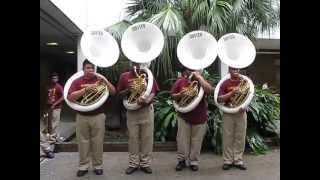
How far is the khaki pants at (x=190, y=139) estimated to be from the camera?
6.65 m

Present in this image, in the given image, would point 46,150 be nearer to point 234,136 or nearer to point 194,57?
point 194,57

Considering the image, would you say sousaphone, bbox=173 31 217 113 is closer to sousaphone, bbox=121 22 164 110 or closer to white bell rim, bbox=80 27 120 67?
sousaphone, bbox=121 22 164 110

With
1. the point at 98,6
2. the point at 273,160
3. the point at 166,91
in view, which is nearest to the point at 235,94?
the point at 273,160

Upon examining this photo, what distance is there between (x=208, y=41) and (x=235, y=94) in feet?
2.90

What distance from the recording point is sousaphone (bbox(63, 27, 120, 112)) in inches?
240

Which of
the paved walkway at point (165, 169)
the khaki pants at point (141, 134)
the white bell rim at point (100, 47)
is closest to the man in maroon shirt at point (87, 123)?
the white bell rim at point (100, 47)

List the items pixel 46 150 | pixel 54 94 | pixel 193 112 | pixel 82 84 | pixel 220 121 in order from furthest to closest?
1. pixel 54 94
2. pixel 220 121
3. pixel 46 150
4. pixel 193 112
5. pixel 82 84

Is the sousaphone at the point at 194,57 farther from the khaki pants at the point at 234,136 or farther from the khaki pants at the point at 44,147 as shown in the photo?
the khaki pants at the point at 44,147

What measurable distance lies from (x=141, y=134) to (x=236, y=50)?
1.91m

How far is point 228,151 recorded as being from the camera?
678 cm

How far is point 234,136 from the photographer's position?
681 centimetres

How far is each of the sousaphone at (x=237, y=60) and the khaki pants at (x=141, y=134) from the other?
1.09 meters

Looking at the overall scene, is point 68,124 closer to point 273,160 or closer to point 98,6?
point 98,6

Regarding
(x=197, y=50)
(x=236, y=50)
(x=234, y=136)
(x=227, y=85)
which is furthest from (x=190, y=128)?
(x=236, y=50)
